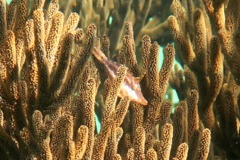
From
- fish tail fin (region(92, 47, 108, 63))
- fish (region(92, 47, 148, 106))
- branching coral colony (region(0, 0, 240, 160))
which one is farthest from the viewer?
fish tail fin (region(92, 47, 108, 63))

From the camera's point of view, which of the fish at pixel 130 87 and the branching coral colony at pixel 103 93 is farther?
the fish at pixel 130 87

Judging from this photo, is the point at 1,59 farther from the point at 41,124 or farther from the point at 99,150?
the point at 99,150

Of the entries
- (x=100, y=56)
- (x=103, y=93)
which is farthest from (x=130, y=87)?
(x=100, y=56)

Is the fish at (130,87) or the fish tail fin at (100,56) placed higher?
the fish tail fin at (100,56)

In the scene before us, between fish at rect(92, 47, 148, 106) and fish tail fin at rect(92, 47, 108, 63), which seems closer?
fish at rect(92, 47, 148, 106)

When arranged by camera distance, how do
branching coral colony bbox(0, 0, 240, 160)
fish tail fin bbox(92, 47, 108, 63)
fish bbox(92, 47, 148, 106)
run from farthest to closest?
fish tail fin bbox(92, 47, 108, 63), fish bbox(92, 47, 148, 106), branching coral colony bbox(0, 0, 240, 160)

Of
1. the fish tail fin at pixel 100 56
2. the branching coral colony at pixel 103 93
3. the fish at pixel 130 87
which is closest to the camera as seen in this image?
the branching coral colony at pixel 103 93

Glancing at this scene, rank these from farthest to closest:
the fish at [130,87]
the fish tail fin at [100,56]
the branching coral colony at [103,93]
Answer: the fish tail fin at [100,56], the fish at [130,87], the branching coral colony at [103,93]

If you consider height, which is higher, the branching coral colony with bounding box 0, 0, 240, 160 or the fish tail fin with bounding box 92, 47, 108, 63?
the fish tail fin with bounding box 92, 47, 108, 63

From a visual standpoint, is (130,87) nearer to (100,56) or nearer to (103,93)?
(103,93)
